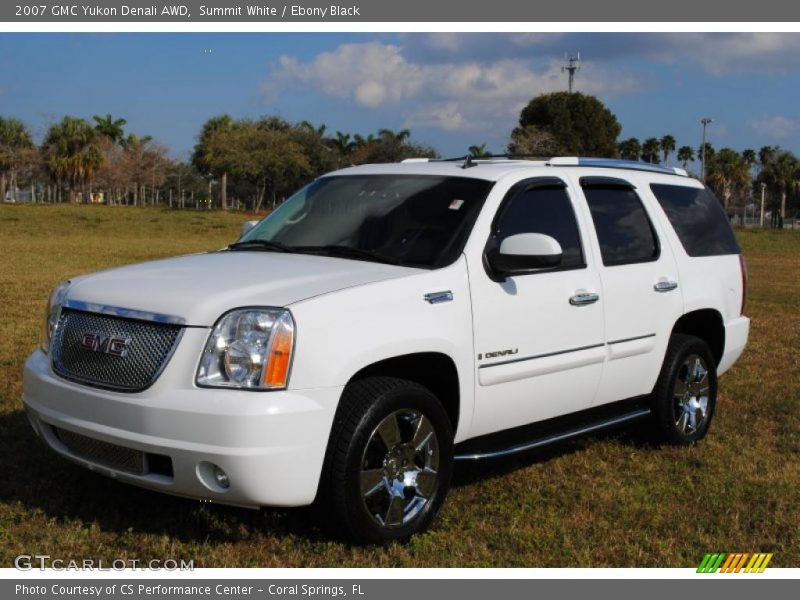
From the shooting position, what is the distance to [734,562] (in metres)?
4.68

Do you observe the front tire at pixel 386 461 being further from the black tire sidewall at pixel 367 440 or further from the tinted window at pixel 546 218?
the tinted window at pixel 546 218

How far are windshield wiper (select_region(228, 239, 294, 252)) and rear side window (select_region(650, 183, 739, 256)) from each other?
8.80 feet

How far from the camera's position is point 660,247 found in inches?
250

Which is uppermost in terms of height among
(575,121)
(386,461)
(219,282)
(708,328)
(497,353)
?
(575,121)

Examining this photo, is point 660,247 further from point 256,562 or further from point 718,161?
Result: point 718,161

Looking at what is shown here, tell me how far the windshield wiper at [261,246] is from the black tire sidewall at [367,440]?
128 cm

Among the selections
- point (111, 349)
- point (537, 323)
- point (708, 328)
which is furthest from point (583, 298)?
point (111, 349)

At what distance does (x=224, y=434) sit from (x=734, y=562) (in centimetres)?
253

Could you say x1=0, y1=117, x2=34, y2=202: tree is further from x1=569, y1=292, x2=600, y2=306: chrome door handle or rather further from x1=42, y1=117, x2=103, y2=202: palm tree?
x1=569, y1=292, x2=600, y2=306: chrome door handle

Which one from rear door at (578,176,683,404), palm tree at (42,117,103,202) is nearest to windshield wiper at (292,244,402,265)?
rear door at (578,176,683,404)

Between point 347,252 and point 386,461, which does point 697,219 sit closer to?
point 347,252

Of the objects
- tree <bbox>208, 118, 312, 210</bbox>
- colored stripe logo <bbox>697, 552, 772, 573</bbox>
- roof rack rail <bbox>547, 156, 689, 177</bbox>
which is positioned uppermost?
tree <bbox>208, 118, 312, 210</bbox>

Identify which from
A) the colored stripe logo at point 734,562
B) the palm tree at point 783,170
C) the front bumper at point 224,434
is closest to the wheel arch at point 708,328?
the colored stripe logo at point 734,562

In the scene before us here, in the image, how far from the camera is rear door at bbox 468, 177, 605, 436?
16.4 feet
